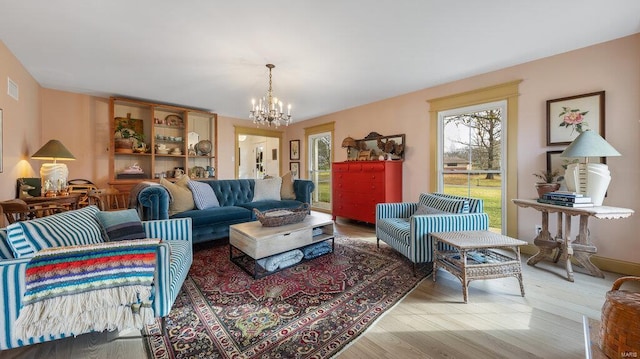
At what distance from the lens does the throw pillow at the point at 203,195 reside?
357cm

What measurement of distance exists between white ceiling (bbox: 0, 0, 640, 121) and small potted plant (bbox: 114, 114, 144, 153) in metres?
0.86

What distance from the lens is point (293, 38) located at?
2430 millimetres

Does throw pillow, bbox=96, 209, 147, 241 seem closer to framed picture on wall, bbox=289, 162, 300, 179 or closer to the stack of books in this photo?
the stack of books

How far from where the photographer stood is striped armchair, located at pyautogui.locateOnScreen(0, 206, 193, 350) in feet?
3.76

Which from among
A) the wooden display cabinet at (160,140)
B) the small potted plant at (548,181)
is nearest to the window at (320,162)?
the wooden display cabinet at (160,140)

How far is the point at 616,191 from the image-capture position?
2512 mm

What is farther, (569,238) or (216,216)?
(216,216)

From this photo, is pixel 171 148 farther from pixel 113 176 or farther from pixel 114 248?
pixel 114 248

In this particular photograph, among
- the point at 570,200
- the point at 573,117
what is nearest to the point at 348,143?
the point at 573,117

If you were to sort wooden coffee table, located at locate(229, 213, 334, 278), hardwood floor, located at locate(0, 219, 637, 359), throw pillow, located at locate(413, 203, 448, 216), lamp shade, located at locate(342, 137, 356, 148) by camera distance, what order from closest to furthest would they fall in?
hardwood floor, located at locate(0, 219, 637, 359), wooden coffee table, located at locate(229, 213, 334, 278), throw pillow, located at locate(413, 203, 448, 216), lamp shade, located at locate(342, 137, 356, 148)

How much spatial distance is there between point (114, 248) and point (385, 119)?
4.27 m

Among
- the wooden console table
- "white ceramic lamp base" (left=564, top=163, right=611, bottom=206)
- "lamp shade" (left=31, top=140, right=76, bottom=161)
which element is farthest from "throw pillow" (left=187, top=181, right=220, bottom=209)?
"white ceramic lamp base" (left=564, top=163, right=611, bottom=206)

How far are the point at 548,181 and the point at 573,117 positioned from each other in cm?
73

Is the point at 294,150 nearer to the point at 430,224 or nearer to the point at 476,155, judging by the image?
the point at 476,155
